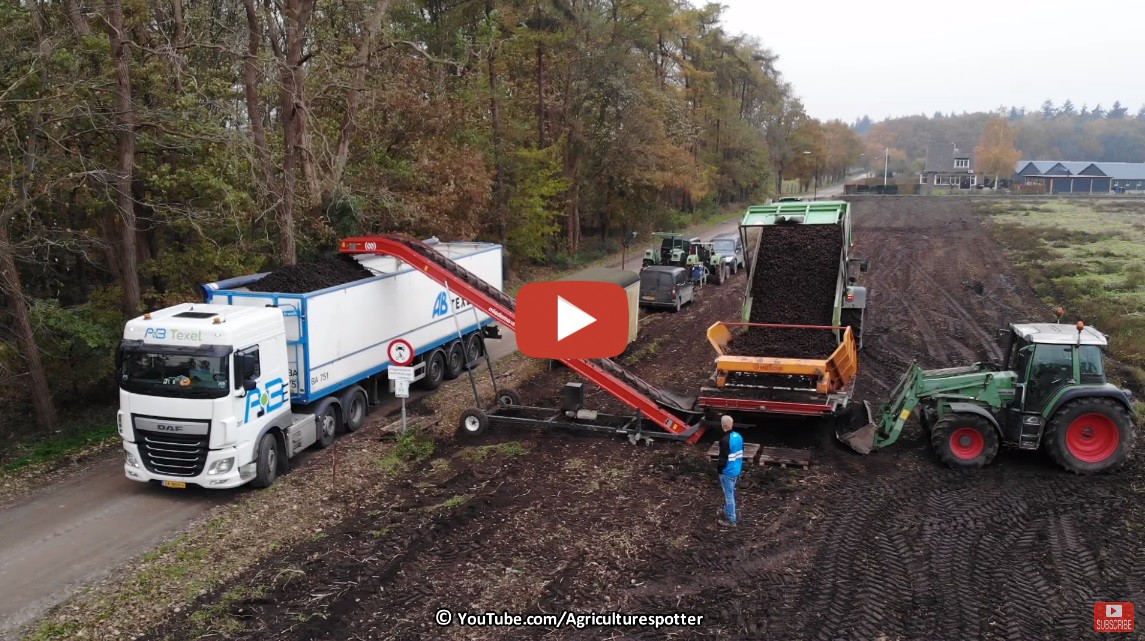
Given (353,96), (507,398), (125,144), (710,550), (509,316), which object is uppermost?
(353,96)

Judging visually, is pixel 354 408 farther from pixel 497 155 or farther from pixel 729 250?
pixel 729 250

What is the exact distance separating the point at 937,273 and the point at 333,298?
27.3m

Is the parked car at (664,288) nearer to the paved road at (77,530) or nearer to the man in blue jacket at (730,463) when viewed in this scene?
the man in blue jacket at (730,463)

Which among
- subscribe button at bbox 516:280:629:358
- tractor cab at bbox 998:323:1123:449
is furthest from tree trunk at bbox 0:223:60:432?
tractor cab at bbox 998:323:1123:449

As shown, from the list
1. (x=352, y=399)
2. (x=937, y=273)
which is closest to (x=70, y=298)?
(x=352, y=399)

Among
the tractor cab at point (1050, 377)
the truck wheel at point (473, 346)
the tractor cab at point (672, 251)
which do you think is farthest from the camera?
the tractor cab at point (672, 251)

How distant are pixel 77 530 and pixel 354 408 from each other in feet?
17.0

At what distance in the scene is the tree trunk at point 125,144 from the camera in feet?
A: 47.4

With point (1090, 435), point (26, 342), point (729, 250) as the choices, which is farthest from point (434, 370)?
point (729, 250)

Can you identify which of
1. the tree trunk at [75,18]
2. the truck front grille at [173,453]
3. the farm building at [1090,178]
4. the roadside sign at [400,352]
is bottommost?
the truck front grille at [173,453]

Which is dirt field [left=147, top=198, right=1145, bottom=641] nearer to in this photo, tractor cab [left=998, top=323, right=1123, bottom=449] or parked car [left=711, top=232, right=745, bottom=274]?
tractor cab [left=998, top=323, right=1123, bottom=449]

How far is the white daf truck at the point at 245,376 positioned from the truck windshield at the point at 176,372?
0.01 m

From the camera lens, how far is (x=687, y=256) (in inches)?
1222

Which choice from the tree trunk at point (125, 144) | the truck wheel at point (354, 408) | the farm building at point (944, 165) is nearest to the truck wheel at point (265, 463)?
the truck wheel at point (354, 408)
